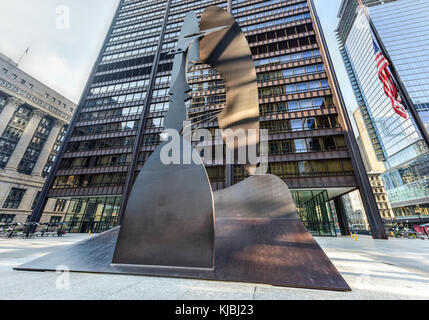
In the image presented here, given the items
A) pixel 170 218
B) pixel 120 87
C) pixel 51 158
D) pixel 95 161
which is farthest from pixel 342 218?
pixel 51 158

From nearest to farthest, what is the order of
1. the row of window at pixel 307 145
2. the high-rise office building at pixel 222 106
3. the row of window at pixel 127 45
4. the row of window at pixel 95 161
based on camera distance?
the high-rise office building at pixel 222 106
the row of window at pixel 307 145
the row of window at pixel 95 161
the row of window at pixel 127 45

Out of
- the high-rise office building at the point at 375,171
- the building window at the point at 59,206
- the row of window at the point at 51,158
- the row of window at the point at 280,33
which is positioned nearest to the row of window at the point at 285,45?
the row of window at the point at 280,33

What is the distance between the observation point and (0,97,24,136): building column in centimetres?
3738

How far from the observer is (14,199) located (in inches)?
1455

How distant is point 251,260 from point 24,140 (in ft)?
190

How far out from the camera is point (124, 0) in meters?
46.2

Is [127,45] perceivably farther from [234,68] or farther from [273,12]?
[234,68]

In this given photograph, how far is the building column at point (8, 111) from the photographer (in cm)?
3738

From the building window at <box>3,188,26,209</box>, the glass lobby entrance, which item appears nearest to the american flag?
the glass lobby entrance

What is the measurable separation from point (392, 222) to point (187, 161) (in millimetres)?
86818

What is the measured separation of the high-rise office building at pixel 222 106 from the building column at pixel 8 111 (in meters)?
21.2

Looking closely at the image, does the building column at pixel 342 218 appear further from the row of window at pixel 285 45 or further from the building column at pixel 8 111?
the building column at pixel 8 111

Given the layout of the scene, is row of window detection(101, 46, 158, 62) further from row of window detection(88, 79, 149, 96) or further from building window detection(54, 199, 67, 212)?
building window detection(54, 199, 67, 212)
